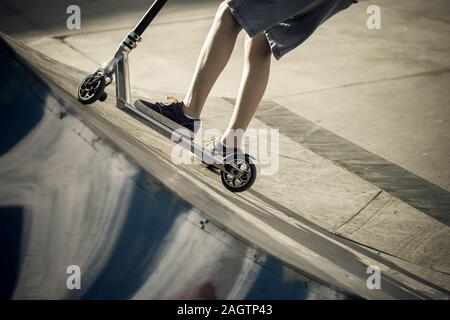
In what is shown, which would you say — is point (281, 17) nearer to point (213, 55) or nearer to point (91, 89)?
point (213, 55)

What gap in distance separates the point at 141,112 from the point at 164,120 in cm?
15

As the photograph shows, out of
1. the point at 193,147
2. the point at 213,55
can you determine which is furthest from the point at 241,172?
the point at 213,55

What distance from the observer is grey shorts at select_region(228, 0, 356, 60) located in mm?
2721

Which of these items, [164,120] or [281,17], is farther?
[164,120]

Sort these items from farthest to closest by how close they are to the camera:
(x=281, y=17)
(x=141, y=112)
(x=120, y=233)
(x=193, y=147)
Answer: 1. (x=141, y=112)
2. (x=193, y=147)
3. (x=281, y=17)
4. (x=120, y=233)

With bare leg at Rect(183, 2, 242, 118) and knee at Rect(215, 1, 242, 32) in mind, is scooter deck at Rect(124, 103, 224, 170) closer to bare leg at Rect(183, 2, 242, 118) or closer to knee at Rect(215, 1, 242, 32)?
bare leg at Rect(183, 2, 242, 118)

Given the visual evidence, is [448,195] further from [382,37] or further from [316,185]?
[382,37]

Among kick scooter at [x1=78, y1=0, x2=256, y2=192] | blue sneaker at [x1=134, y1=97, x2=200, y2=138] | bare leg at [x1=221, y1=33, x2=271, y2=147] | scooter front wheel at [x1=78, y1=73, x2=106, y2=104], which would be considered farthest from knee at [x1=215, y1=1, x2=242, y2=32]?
scooter front wheel at [x1=78, y1=73, x2=106, y2=104]

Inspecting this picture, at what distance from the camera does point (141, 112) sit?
3.18m

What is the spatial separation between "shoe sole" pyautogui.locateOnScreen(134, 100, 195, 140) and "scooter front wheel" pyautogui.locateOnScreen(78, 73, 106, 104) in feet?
0.75

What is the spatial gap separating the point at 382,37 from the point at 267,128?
8.63ft

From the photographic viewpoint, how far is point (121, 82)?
326 centimetres

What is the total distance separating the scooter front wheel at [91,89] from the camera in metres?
3.17
